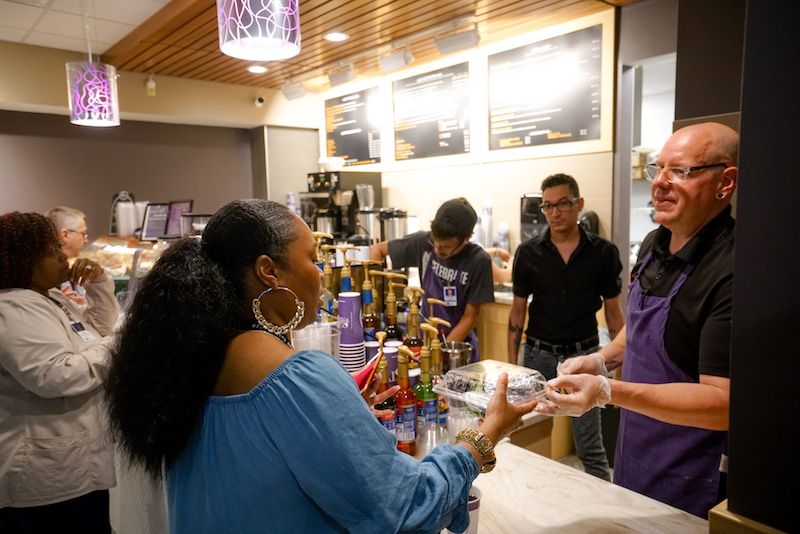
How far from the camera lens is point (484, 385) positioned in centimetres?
158

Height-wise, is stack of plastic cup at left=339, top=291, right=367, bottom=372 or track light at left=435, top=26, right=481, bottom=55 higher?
track light at left=435, top=26, right=481, bottom=55

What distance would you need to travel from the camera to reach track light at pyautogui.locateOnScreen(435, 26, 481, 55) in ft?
12.5

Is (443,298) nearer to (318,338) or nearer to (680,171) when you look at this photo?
(318,338)

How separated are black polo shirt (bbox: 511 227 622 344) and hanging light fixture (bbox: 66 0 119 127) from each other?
2.72 m

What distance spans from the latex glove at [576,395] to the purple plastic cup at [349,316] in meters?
0.72

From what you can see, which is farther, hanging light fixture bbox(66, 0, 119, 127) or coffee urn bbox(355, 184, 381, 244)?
coffee urn bbox(355, 184, 381, 244)

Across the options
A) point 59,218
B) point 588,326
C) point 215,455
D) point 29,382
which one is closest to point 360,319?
point 215,455

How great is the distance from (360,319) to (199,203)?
503 cm

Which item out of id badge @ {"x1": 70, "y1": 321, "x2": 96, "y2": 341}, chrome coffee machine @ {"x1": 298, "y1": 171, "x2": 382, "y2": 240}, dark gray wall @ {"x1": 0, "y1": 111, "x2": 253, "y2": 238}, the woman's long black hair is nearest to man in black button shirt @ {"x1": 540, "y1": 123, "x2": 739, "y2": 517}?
the woman's long black hair

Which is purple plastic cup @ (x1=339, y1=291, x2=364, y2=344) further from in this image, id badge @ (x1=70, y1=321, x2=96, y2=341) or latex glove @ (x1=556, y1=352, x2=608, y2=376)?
id badge @ (x1=70, y1=321, x2=96, y2=341)

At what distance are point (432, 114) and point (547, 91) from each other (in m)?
1.26

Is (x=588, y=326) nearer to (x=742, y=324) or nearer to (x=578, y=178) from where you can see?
(x=578, y=178)

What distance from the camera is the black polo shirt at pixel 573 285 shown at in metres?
2.92

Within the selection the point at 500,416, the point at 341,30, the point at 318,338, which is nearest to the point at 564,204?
the point at 318,338
